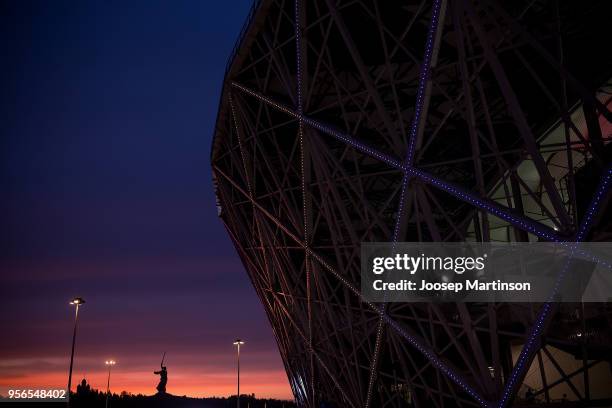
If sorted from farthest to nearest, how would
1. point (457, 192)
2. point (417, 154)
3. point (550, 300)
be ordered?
point (417, 154)
point (457, 192)
point (550, 300)

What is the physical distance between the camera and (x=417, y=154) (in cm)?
1287

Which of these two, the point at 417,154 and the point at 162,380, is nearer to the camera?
the point at 417,154

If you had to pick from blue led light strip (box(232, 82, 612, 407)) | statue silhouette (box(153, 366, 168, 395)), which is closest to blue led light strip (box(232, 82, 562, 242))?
blue led light strip (box(232, 82, 612, 407))

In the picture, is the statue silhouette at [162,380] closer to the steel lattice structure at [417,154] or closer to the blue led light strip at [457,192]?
the steel lattice structure at [417,154]

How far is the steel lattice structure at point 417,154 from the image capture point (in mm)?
12078

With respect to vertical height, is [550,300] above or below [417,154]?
below

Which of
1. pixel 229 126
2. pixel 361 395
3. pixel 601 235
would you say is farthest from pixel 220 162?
pixel 601 235

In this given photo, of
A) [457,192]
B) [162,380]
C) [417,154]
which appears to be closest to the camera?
[457,192]

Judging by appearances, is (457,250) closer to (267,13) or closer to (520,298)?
(520,298)

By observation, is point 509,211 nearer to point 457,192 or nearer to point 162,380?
point 457,192

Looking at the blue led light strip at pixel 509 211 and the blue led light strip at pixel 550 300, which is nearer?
the blue led light strip at pixel 550 300

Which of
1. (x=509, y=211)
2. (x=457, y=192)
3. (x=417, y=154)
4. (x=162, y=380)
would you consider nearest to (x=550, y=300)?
→ (x=509, y=211)

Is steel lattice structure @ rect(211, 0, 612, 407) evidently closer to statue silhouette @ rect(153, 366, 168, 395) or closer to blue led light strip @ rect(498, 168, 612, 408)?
blue led light strip @ rect(498, 168, 612, 408)

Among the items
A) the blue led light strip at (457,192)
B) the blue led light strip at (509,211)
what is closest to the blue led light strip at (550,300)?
the blue led light strip at (509,211)
